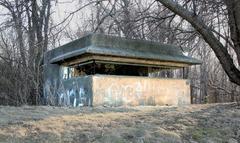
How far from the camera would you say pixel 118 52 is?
55.2 feet

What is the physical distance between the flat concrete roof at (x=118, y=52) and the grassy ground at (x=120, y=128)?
6100mm

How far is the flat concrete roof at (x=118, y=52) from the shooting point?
16.7m

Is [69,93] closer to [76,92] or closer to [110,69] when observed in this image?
[76,92]

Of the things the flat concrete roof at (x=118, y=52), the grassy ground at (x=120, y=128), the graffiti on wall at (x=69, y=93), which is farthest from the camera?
the graffiti on wall at (x=69, y=93)

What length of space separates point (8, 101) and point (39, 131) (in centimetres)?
1477

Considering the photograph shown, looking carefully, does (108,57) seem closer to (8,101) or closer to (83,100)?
(83,100)

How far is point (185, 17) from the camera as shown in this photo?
11.0 meters

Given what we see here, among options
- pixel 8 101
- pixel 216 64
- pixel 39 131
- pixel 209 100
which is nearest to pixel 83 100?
pixel 8 101

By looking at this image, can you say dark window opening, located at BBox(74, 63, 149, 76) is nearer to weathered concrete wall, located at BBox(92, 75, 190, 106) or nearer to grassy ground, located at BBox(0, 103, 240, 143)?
weathered concrete wall, located at BBox(92, 75, 190, 106)

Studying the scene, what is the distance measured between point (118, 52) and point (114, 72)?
1.07 metres

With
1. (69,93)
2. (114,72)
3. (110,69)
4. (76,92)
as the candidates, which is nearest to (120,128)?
(110,69)

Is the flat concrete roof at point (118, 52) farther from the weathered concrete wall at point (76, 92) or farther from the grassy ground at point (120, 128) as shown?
the grassy ground at point (120, 128)

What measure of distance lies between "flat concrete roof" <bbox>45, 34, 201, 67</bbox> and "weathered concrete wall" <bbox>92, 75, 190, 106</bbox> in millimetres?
689

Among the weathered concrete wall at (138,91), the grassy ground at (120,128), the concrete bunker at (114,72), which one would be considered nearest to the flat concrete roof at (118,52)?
the concrete bunker at (114,72)
